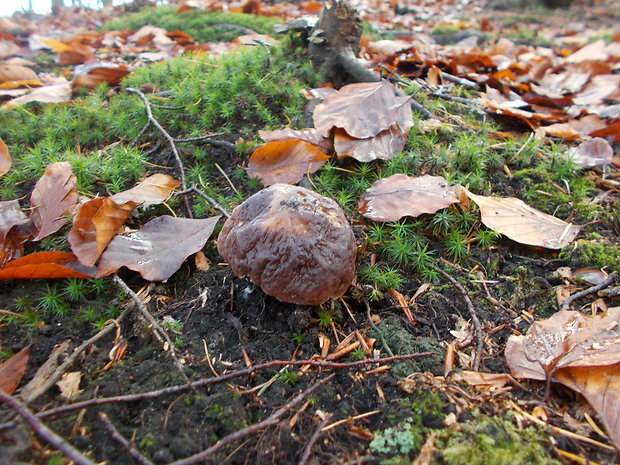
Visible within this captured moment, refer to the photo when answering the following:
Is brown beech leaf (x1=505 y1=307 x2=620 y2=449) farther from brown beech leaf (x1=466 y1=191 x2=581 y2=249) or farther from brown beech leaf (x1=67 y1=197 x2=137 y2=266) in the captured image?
brown beech leaf (x1=67 y1=197 x2=137 y2=266)

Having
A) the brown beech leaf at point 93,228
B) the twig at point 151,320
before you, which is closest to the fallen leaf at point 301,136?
the brown beech leaf at point 93,228

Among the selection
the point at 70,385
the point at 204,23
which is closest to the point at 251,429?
the point at 70,385

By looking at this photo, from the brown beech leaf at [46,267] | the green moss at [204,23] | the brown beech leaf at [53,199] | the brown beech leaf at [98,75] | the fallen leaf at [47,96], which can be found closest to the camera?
the brown beech leaf at [46,267]

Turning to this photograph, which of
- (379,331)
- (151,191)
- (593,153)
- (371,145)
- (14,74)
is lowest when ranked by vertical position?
(379,331)

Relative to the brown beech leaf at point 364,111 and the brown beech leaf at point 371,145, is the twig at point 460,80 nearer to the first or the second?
the brown beech leaf at point 364,111

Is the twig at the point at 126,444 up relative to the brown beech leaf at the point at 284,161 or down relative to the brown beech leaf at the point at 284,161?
down

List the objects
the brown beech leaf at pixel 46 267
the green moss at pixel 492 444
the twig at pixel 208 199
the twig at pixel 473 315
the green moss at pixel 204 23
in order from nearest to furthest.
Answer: the green moss at pixel 492 444, the twig at pixel 473 315, the brown beech leaf at pixel 46 267, the twig at pixel 208 199, the green moss at pixel 204 23

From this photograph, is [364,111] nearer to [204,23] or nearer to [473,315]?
[473,315]
